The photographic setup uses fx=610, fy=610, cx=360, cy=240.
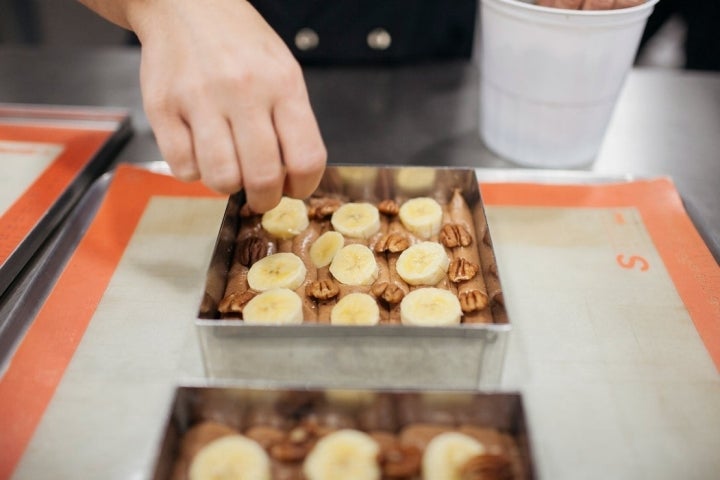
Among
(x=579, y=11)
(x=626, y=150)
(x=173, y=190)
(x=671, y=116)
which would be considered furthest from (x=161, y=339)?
(x=671, y=116)

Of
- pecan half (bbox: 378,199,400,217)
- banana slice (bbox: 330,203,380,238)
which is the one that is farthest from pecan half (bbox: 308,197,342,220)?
pecan half (bbox: 378,199,400,217)

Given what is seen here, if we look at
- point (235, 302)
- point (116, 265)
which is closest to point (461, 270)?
point (235, 302)

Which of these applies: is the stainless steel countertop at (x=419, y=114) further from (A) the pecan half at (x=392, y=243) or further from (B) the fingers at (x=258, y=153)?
(B) the fingers at (x=258, y=153)

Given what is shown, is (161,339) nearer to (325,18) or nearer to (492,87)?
(492,87)

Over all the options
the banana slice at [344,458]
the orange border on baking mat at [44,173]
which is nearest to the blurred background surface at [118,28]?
the orange border on baking mat at [44,173]

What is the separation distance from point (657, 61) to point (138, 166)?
3.31 metres

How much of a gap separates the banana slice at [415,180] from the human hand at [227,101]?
55 centimetres

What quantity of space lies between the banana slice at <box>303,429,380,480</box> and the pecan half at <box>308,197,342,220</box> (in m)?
0.73

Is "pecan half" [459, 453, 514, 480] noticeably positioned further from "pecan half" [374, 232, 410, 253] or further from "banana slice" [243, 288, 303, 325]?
"pecan half" [374, 232, 410, 253]

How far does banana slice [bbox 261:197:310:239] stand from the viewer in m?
1.63

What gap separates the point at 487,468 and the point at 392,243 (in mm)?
707

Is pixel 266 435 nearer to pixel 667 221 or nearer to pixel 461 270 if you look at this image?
pixel 461 270

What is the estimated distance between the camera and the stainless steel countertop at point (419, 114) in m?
1.95

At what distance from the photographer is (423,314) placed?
4.54 feet
